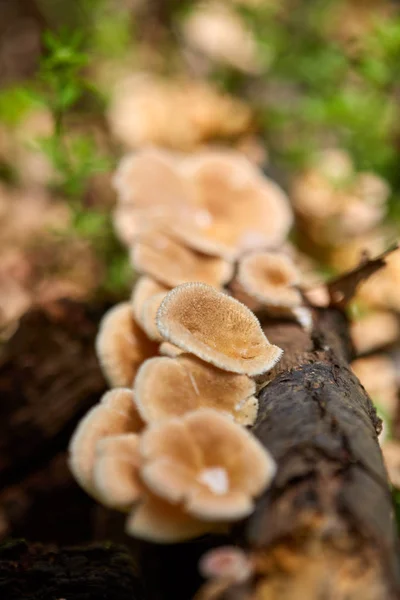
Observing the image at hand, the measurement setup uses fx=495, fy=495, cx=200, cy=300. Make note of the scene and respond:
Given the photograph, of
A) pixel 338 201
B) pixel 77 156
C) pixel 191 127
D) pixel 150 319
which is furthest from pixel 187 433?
pixel 191 127

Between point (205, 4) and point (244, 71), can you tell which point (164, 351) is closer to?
point (244, 71)

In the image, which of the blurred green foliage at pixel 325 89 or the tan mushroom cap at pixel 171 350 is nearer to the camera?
the tan mushroom cap at pixel 171 350

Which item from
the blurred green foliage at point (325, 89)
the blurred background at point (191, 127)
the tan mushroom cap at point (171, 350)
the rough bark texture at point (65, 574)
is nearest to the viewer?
the rough bark texture at point (65, 574)

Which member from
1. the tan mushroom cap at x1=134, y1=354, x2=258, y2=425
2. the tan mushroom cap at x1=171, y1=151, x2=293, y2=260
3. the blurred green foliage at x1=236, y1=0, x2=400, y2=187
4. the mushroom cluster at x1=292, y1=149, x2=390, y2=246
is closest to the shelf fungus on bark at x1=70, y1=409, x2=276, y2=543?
the tan mushroom cap at x1=134, y1=354, x2=258, y2=425

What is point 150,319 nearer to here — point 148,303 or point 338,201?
point 148,303

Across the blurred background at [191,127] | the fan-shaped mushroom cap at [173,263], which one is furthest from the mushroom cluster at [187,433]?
the blurred background at [191,127]

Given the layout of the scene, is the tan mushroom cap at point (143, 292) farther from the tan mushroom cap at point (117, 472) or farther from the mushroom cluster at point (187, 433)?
the tan mushroom cap at point (117, 472)

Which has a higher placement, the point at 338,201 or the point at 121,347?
the point at 338,201
